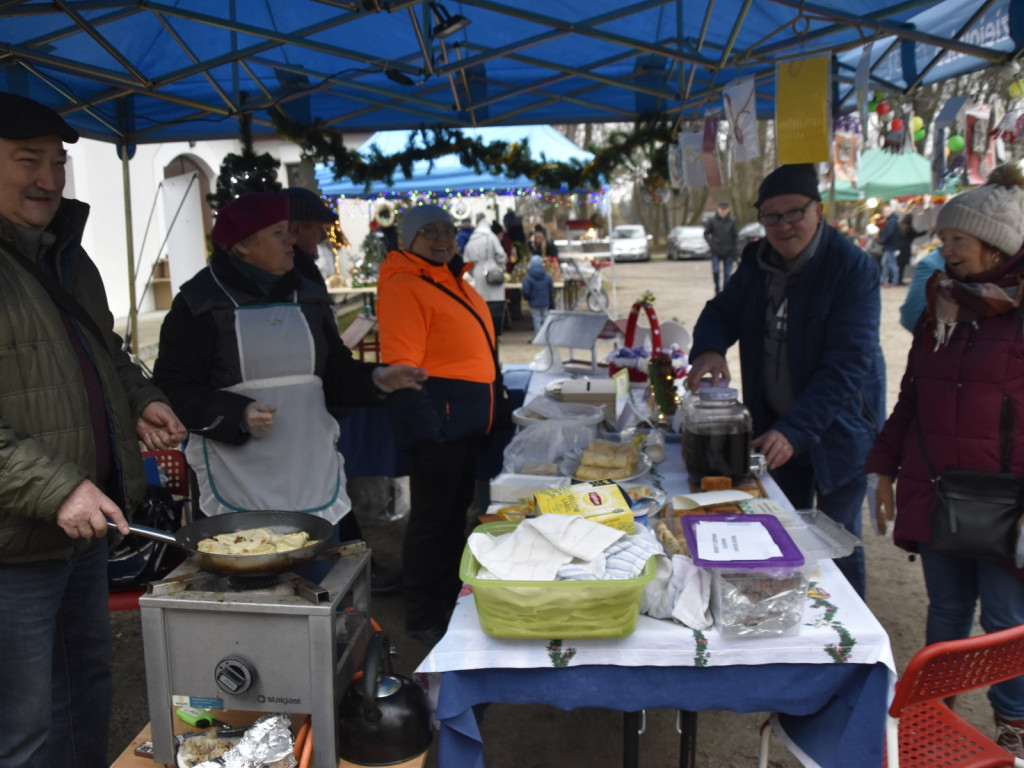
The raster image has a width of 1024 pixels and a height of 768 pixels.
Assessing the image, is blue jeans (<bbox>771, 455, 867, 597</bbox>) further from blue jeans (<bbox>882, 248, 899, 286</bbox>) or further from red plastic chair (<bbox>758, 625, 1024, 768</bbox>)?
blue jeans (<bbox>882, 248, 899, 286</bbox>)

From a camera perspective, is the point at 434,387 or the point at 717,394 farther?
the point at 434,387

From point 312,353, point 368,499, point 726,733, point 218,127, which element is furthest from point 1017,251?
point 218,127

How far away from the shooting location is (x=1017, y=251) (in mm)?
2160

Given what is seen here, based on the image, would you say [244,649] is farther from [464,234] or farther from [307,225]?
[464,234]

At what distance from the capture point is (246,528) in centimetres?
185

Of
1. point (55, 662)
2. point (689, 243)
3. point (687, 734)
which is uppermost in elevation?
point (689, 243)

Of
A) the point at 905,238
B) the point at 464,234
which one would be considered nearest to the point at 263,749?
the point at 464,234

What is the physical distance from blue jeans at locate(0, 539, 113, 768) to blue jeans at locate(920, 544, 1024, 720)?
238cm

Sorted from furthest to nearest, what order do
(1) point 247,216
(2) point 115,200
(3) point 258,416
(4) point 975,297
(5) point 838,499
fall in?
(2) point 115,200, (5) point 838,499, (1) point 247,216, (3) point 258,416, (4) point 975,297

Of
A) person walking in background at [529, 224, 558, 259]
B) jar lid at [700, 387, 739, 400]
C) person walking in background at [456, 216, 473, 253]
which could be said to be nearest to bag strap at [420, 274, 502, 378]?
jar lid at [700, 387, 739, 400]

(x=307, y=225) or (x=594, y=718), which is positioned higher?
(x=307, y=225)

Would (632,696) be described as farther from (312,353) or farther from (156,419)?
(312,353)

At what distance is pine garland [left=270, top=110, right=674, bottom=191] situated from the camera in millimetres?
5098

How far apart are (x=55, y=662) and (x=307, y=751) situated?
0.88 meters
